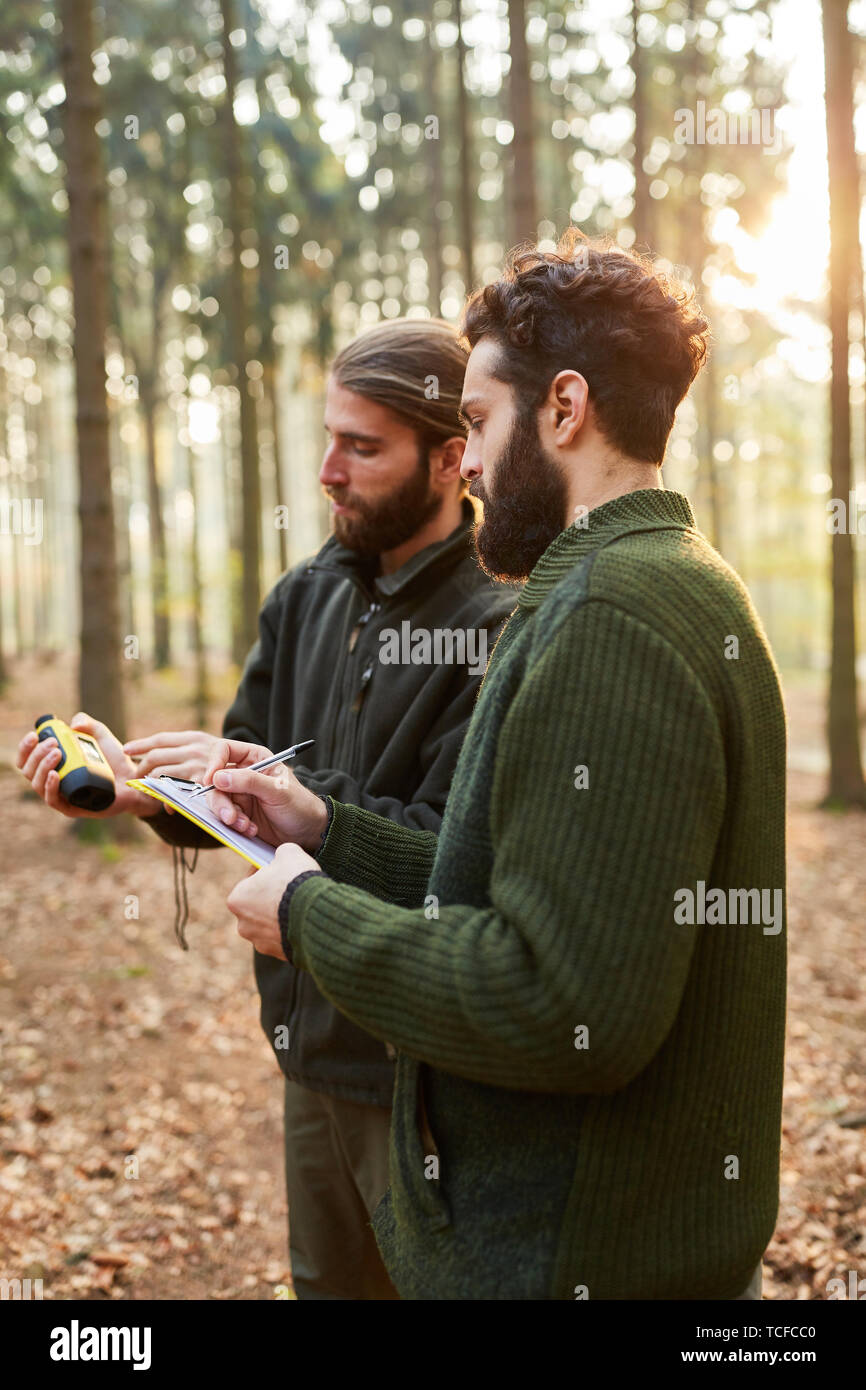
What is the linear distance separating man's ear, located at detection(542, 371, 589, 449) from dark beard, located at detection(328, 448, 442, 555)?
1.07 metres

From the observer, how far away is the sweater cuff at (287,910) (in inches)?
68.2

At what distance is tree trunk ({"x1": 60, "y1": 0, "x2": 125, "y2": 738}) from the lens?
8.12 metres

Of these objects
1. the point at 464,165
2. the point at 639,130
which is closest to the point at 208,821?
the point at 464,165

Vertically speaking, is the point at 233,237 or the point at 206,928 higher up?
the point at 233,237

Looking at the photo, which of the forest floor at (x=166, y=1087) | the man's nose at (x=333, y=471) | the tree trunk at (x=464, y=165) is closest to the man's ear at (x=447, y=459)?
the man's nose at (x=333, y=471)

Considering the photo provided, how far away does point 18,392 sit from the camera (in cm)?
2666

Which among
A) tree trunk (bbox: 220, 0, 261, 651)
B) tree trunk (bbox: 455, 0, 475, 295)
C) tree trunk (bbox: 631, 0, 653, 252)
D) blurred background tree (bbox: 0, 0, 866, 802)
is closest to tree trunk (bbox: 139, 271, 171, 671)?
blurred background tree (bbox: 0, 0, 866, 802)

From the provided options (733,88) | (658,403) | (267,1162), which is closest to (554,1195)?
(658,403)

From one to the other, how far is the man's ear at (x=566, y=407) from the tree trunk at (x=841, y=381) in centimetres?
816

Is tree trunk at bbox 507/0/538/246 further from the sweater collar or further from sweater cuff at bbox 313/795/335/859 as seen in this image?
the sweater collar

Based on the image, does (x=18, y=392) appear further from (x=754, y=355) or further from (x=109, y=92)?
(x=754, y=355)

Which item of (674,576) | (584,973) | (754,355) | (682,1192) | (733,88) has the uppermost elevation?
(733,88)

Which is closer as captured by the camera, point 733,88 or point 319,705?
point 319,705

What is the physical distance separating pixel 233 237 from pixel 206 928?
720cm
